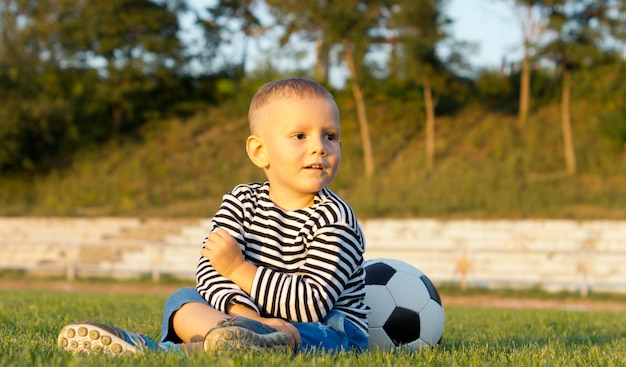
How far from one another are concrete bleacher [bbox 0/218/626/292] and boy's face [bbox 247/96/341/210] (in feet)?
43.7

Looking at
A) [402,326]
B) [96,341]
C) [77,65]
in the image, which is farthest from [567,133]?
[96,341]

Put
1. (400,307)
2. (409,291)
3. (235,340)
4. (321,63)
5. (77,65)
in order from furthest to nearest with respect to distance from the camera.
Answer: (77,65) → (321,63) → (409,291) → (400,307) → (235,340)

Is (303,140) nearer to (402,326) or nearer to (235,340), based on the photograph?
(235,340)

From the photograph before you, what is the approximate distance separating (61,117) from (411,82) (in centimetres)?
1373

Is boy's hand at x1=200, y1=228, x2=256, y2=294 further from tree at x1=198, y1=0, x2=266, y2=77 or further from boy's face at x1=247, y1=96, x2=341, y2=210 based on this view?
tree at x1=198, y1=0, x2=266, y2=77

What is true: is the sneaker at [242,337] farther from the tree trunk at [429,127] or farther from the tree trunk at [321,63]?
the tree trunk at [321,63]

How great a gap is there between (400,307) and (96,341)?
2.30 metres

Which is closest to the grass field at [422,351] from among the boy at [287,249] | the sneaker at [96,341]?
the sneaker at [96,341]

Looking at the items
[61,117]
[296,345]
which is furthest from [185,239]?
[296,345]

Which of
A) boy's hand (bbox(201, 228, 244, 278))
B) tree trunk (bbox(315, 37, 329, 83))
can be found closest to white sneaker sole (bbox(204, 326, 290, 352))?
boy's hand (bbox(201, 228, 244, 278))

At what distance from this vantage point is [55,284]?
1889 centimetres

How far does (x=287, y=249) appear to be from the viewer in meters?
4.11

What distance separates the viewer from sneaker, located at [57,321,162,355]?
349 centimetres

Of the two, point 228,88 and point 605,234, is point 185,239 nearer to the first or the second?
point 605,234
